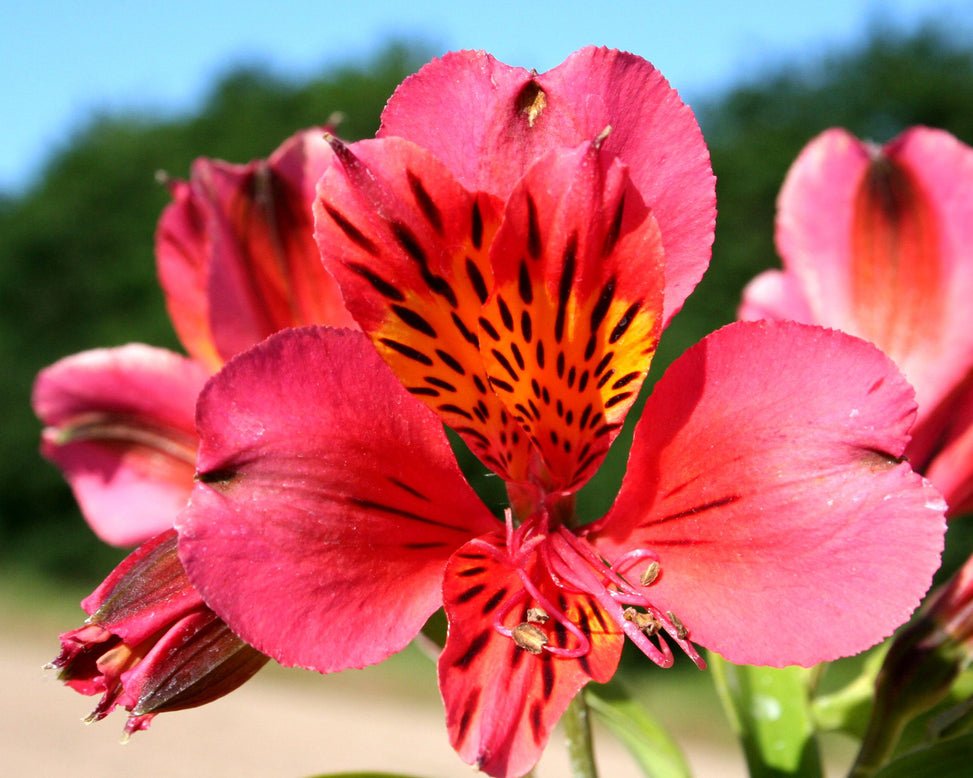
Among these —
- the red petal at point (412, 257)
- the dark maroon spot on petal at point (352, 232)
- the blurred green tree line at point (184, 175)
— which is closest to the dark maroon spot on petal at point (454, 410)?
the red petal at point (412, 257)

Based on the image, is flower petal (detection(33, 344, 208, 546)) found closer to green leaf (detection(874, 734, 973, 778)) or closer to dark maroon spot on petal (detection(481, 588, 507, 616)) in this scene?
dark maroon spot on petal (detection(481, 588, 507, 616))

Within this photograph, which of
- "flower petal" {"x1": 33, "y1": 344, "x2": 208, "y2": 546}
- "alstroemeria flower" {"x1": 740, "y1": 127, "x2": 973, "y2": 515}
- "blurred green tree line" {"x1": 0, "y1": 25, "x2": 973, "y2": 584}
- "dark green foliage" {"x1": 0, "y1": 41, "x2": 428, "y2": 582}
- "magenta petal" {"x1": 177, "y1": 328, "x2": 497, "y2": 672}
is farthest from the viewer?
"dark green foliage" {"x1": 0, "y1": 41, "x2": 428, "y2": 582}

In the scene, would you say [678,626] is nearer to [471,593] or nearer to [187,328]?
[471,593]

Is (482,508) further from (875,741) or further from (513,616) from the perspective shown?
(875,741)

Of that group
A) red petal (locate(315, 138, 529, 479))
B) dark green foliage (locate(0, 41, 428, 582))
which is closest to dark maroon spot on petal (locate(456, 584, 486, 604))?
red petal (locate(315, 138, 529, 479))

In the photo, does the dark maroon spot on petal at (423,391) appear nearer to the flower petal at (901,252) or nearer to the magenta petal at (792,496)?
the magenta petal at (792,496)

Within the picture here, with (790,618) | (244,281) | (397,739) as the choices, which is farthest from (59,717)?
(790,618)

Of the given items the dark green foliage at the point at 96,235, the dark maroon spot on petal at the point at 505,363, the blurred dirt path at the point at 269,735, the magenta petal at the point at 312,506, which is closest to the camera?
the magenta petal at the point at 312,506
